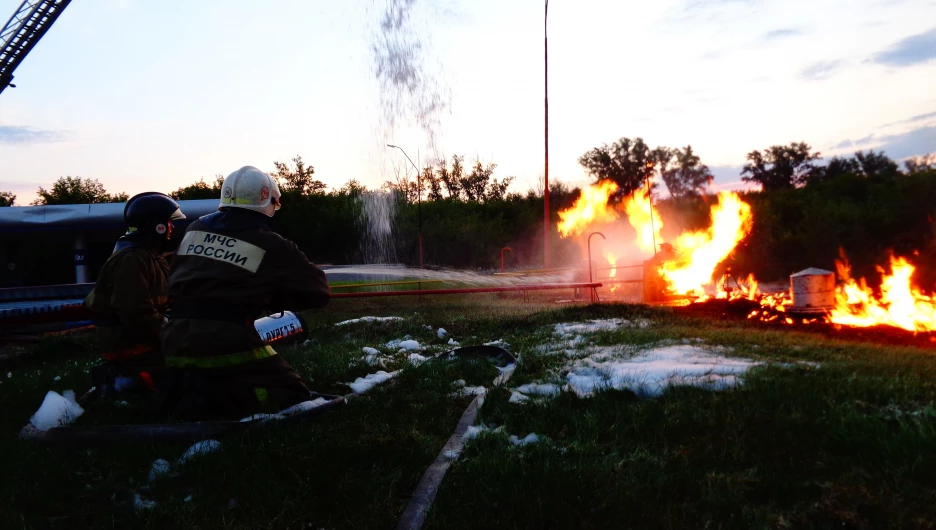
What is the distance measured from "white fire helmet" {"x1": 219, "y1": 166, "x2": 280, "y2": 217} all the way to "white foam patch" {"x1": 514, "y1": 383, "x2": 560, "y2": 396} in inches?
96.4

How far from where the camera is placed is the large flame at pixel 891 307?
325 inches

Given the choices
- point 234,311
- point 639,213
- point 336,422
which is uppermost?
point 639,213

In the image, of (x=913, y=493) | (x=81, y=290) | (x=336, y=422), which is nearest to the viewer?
(x=913, y=493)

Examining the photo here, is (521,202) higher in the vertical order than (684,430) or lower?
higher

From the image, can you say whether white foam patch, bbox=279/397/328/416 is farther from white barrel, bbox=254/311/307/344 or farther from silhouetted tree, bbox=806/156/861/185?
silhouetted tree, bbox=806/156/861/185

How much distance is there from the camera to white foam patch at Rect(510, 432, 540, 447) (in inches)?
149

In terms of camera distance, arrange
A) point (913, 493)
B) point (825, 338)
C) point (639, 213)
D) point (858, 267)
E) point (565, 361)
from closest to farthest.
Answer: point (913, 493) → point (565, 361) → point (825, 338) → point (858, 267) → point (639, 213)

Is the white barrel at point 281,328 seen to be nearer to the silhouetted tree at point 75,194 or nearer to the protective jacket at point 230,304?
the protective jacket at point 230,304

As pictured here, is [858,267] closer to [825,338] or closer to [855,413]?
[825,338]

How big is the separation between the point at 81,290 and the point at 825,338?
16.0 meters

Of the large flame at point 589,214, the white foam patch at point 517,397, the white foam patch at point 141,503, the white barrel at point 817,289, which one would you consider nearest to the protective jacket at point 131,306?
the white foam patch at point 141,503

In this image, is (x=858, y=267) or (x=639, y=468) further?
(x=858, y=267)

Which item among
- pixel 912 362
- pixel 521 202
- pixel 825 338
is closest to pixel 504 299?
pixel 825 338

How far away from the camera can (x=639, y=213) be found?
73.2 ft
